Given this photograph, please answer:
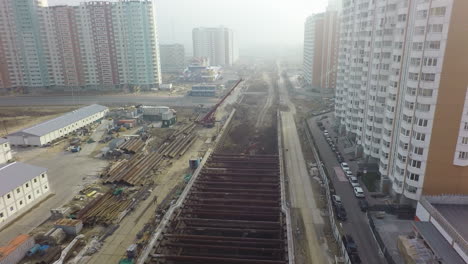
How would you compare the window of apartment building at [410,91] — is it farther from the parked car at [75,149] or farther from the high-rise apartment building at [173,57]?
the high-rise apartment building at [173,57]

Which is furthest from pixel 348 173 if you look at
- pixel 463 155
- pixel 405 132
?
pixel 463 155

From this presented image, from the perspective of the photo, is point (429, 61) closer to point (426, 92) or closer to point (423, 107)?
point (426, 92)

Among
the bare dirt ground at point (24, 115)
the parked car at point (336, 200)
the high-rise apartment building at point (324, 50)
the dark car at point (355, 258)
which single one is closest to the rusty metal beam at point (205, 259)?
the dark car at point (355, 258)

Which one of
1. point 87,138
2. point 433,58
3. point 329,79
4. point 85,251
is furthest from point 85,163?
point 329,79

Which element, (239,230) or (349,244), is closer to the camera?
(349,244)

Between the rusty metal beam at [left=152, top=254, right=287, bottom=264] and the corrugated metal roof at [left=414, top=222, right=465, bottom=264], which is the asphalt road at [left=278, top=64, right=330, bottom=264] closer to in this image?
the rusty metal beam at [left=152, top=254, right=287, bottom=264]
